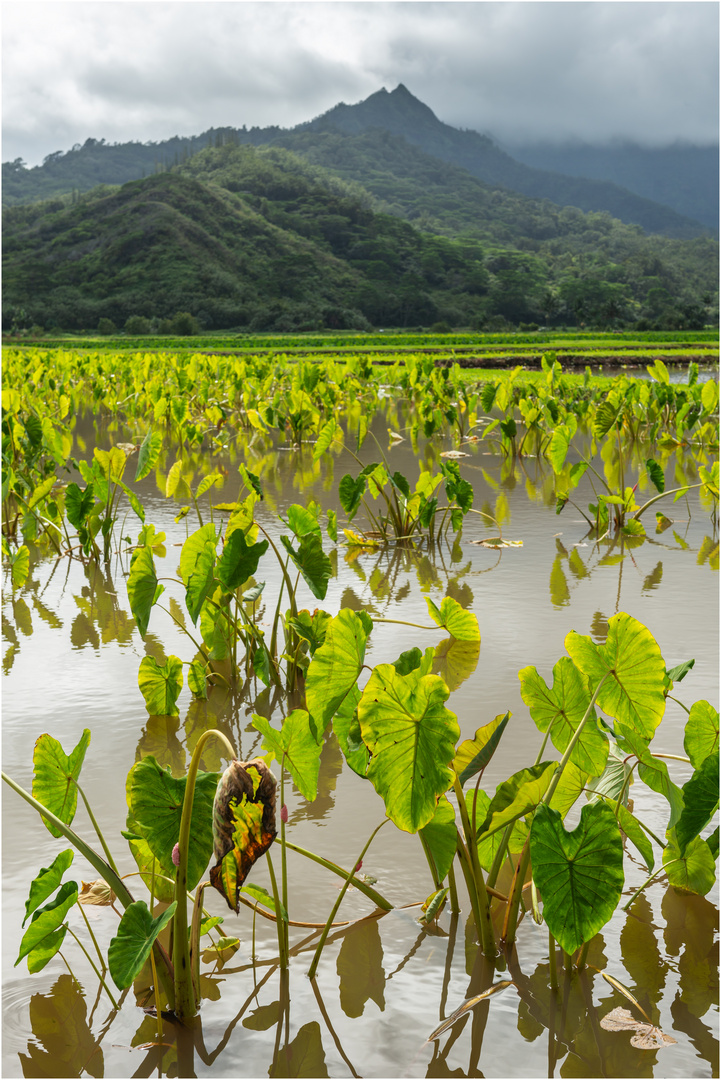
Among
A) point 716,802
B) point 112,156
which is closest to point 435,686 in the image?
point 716,802

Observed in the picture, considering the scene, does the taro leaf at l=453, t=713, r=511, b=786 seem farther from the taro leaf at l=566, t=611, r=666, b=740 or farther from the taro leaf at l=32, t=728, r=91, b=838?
the taro leaf at l=32, t=728, r=91, b=838

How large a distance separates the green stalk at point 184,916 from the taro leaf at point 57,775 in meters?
0.22

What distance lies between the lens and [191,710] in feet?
8.20

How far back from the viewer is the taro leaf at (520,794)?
132 cm

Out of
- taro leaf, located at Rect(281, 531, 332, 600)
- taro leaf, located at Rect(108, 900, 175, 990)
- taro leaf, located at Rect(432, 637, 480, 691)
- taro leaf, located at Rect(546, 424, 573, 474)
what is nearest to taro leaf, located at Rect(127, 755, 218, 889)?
taro leaf, located at Rect(108, 900, 175, 990)

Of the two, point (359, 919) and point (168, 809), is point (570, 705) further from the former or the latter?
point (168, 809)

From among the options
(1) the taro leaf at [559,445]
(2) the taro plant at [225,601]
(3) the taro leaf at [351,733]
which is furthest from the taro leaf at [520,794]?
(1) the taro leaf at [559,445]

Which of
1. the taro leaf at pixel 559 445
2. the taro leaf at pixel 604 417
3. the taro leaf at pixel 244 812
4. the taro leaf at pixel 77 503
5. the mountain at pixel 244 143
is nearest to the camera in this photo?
the taro leaf at pixel 244 812

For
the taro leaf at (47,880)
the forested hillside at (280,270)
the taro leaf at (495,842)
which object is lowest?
the taro leaf at (495,842)

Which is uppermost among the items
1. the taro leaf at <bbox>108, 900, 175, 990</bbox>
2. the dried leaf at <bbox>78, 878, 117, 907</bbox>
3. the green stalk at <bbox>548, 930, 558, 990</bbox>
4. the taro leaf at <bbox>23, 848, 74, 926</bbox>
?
the taro leaf at <bbox>23, 848, 74, 926</bbox>

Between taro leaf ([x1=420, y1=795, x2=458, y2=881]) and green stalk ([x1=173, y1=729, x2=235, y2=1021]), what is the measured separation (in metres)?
0.36

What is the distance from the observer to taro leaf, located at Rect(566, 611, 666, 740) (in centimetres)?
138

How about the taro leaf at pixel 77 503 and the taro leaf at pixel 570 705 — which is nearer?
the taro leaf at pixel 570 705

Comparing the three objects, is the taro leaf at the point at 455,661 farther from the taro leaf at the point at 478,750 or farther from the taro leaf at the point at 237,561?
the taro leaf at the point at 478,750
